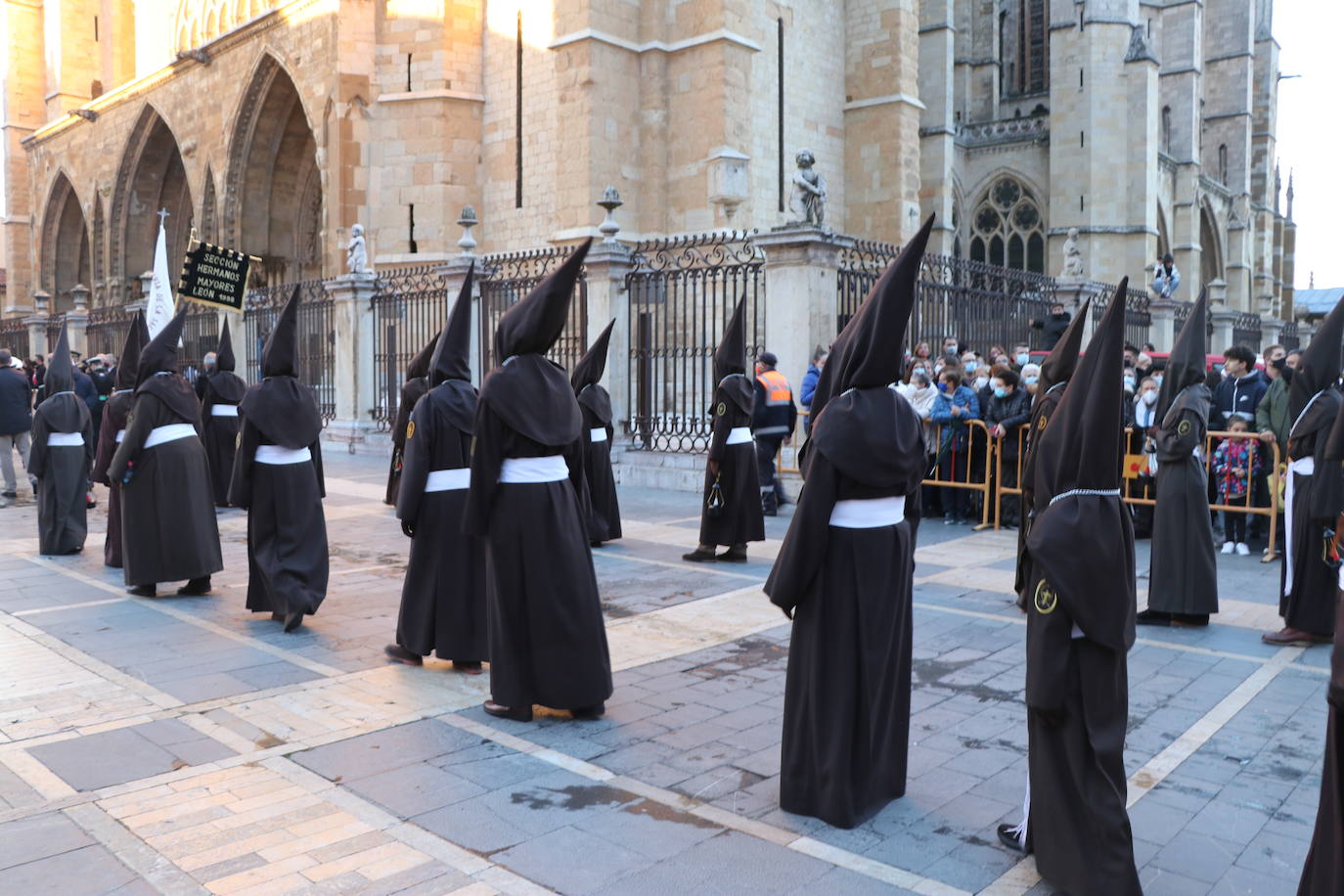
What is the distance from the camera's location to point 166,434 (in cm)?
783

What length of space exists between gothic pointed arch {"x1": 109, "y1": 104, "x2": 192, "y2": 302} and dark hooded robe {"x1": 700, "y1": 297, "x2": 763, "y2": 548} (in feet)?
102

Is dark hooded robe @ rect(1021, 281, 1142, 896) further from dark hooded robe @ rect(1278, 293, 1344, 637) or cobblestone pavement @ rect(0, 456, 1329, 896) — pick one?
dark hooded robe @ rect(1278, 293, 1344, 637)

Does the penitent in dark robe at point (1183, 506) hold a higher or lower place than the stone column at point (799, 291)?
lower

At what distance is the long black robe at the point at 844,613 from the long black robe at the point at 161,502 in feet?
17.7

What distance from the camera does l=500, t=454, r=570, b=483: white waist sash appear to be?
5.23 meters

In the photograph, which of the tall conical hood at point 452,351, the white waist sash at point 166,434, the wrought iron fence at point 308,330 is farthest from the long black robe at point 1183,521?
the wrought iron fence at point 308,330

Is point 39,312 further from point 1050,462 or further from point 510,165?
point 1050,462

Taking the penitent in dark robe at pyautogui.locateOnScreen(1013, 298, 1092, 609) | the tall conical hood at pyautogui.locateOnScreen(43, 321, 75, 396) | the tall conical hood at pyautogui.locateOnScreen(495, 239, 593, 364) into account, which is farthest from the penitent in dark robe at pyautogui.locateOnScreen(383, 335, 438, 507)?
the penitent in dark robe at pyautogui.locateOnScreen(1013, 298, 1092, 609)

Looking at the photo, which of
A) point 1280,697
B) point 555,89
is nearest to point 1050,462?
point 1280,697

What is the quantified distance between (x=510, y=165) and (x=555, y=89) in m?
2.03

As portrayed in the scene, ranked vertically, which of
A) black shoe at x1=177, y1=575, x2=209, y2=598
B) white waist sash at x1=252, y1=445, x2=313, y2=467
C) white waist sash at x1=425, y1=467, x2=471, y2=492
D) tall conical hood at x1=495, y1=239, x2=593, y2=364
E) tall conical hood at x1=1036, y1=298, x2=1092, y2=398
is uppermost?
tall conical hood at x1=495, y1=239, x2=593, y2=364

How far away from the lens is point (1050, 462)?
3.61 metres

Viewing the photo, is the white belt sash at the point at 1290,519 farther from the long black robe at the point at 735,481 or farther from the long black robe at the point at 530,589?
the long black robe at the point at 530,589

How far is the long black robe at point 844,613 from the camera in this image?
4012 mm
